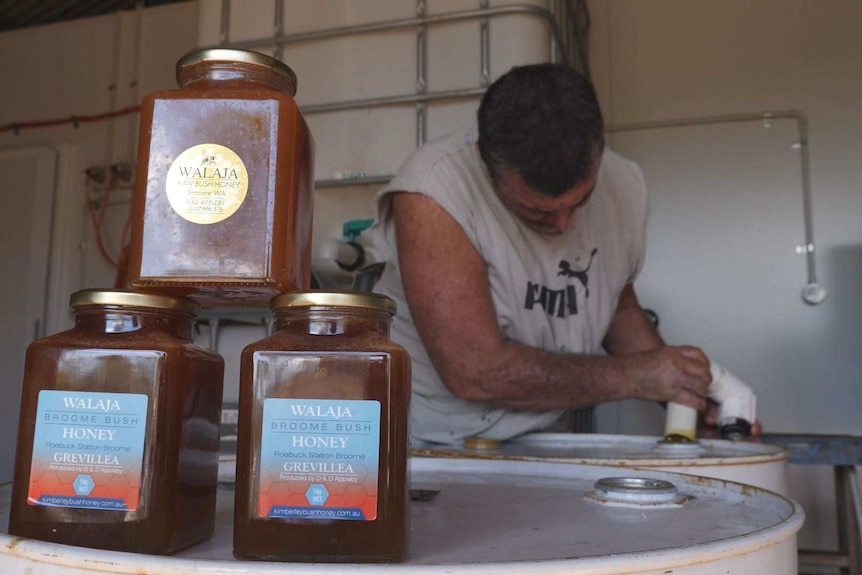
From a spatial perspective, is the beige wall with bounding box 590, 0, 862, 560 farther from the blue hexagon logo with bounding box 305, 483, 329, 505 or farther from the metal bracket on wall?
the blue hexagon logo with bounding box 305, 483, 329, 505

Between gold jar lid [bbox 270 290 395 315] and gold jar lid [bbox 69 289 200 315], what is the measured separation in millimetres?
59

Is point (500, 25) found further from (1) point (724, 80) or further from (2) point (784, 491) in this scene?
(2) point (784, 491)

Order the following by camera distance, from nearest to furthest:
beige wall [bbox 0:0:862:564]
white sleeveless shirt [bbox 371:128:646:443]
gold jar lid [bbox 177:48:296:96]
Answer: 1. gold jar lid [bbox 177:48:296:96]
2. white sleeveless shirt [bbox 371:128:646:443]
3. beige wall [bbox 0:0:862:564]

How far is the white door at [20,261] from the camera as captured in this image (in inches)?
113

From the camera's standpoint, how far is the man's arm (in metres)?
1.23

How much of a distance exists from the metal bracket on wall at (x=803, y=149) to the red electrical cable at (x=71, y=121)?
185 centimetres

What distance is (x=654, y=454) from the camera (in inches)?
39.9

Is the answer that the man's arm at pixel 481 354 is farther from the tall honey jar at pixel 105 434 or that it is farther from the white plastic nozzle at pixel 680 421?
the tall honey jar at pixel 105 434

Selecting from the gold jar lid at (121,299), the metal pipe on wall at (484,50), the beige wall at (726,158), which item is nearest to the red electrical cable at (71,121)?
the beige wall at (726,158)

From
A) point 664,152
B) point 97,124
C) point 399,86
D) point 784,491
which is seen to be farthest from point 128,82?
point 784,491

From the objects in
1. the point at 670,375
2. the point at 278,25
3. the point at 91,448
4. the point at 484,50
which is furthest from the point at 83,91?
the point at 91,448

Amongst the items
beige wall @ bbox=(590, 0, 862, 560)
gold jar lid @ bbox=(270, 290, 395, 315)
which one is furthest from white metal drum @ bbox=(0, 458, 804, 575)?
beige wall @ bbox=(590, 0, 862, 560)

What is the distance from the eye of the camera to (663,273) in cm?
230

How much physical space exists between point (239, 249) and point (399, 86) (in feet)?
5.00
